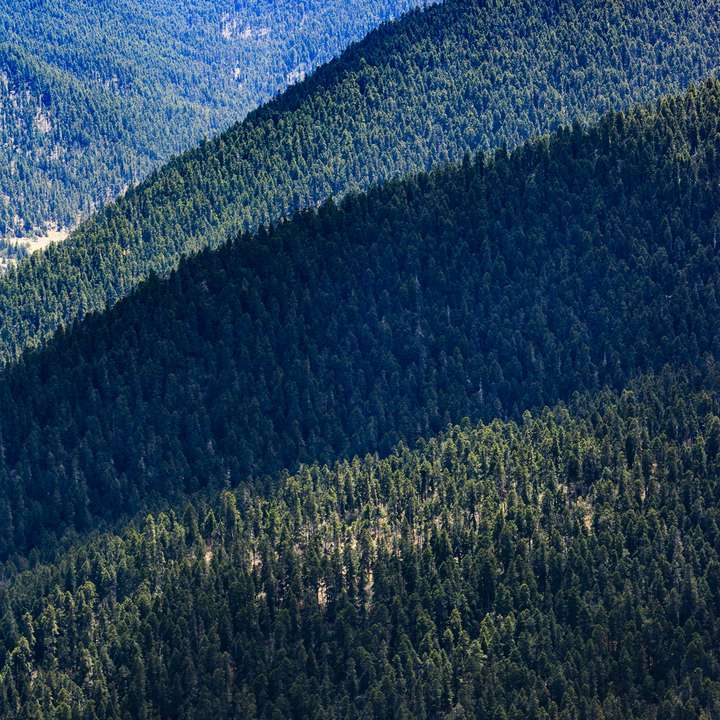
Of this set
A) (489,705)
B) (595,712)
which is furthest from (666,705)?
(489,705)

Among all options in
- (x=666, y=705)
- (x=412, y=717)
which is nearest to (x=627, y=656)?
(x=666, y=705)

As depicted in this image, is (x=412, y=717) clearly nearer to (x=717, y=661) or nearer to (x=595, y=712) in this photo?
(x=595, y=712)

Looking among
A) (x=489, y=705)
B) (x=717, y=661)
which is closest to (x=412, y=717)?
(x=489, y=705)

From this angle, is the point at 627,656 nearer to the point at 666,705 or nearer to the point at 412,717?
the point at 666,705

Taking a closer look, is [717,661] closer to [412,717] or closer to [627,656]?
[627,656]

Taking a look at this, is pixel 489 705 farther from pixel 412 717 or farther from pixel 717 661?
pixel 717 661

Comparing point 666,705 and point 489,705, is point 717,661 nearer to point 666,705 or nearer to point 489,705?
point 666,705

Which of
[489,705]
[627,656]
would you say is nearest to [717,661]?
[627,656]
